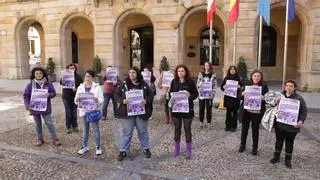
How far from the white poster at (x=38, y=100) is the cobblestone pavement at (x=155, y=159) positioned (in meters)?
0.88

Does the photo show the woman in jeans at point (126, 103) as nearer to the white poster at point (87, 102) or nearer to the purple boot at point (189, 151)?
the white poster at point (87, 102)

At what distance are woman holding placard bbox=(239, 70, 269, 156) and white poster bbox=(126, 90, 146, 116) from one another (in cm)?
207

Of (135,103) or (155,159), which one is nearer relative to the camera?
(135,103)

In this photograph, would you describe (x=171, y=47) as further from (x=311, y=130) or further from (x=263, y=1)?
(x=311, y=130)

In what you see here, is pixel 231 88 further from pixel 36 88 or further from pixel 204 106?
pixel 36 88

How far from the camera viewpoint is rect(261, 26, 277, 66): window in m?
20.2

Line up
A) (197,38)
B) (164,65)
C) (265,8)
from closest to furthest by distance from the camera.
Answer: (265,8) < (164,65) < (197,38)

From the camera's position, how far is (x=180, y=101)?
6371mm

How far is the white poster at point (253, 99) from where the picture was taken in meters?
6.76

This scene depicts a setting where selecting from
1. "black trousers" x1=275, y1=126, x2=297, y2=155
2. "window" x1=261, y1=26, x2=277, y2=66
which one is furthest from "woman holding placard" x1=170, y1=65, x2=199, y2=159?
"window" x1=261, y1=26, x2=277, y2=66

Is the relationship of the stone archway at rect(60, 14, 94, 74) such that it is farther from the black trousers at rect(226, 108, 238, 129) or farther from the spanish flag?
the black trousers at rect(226, 108, 238, 129)

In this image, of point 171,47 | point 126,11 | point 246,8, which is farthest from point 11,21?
point 246,8

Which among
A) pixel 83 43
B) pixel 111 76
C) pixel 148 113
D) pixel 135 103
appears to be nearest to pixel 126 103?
pixel 135 103

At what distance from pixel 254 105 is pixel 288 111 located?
84 centimetres
